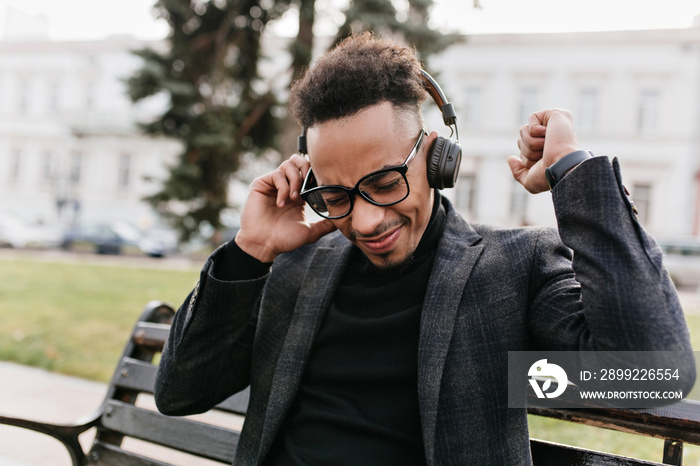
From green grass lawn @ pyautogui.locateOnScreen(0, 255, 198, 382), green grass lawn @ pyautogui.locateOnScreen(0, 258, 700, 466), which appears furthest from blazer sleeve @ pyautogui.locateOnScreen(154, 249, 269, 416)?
green grass lawn @ pyautogui.locateOnScreen(0, 255, 198, 382)

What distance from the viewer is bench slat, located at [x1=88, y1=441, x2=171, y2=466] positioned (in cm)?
225

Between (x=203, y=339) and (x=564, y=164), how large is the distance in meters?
1.33

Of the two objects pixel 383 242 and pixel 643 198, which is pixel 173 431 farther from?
pixel 643 198

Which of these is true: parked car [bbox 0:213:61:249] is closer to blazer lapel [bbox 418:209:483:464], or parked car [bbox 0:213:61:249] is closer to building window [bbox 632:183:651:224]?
blazer lapel [bbox 418:209:483:464]

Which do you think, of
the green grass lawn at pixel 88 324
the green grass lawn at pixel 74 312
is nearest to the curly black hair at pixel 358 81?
the green grass lawn at pixel 88 324

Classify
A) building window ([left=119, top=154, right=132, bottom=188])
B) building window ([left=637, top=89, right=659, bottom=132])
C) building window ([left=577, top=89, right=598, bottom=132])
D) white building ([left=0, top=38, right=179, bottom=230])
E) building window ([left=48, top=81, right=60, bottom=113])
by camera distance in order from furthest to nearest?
building window ([left=48, top=81, right=60, bottom=113]), building window ([left=119, top=154, right=132, bottom=188]), white building ([left=0, top=38, right=179, bottom=230]), building window ([left=577, top=89, right=598, bottom=132]), building window ([left=637, top=89, right=659, bottom=132])

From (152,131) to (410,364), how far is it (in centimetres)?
758

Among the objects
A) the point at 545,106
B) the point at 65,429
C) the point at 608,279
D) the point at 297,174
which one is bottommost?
the point at 65,429

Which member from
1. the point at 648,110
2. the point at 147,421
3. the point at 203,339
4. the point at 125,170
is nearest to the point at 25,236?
the point at 125,170

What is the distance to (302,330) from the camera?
185 centimetres

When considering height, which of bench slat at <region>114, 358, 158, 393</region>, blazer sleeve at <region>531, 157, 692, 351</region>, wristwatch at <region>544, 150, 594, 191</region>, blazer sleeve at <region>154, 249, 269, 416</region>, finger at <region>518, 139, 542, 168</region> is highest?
finger at <region>518, 139, 542, 168</region>

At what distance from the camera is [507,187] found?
2498cm

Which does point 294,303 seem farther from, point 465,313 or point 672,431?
point 672,431

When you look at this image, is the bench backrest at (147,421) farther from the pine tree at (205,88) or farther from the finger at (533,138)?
the pine tree at (205,88)
